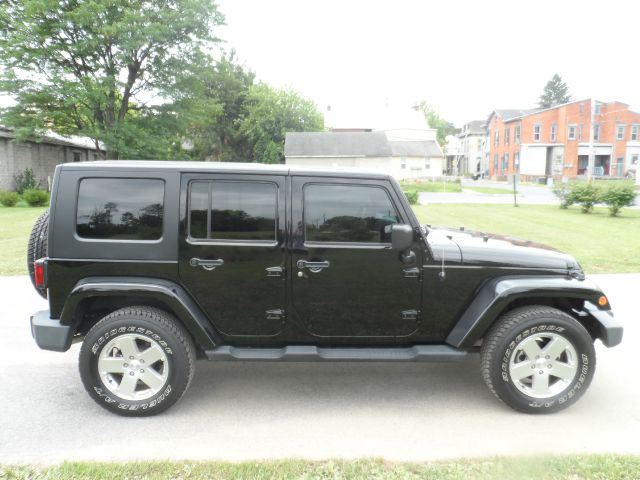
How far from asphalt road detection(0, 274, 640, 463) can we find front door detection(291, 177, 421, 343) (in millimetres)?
661

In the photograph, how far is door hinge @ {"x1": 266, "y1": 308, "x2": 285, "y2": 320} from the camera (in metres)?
3.70

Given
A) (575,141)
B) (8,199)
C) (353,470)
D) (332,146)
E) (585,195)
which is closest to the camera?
(353,470)

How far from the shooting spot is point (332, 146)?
170ft

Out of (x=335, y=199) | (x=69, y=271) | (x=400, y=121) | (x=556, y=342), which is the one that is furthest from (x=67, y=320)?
(x=400, y=121)

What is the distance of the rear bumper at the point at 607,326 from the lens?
3686 mm

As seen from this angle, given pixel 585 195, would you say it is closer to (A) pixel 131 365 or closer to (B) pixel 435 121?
(A) pixel 131 365

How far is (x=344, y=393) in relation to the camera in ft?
13.3

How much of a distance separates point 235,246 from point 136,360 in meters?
1.13

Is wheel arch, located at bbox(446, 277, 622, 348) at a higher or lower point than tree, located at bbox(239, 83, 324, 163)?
lower

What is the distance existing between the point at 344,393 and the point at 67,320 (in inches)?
89.5

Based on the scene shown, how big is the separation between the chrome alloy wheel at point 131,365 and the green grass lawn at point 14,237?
6134 millimetres

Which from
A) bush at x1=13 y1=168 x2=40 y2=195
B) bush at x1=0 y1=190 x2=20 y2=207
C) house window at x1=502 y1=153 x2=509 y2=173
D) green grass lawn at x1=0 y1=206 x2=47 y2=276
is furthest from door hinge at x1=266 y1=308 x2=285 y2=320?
house window at x1=502 y1=153 x2=509 y2=173

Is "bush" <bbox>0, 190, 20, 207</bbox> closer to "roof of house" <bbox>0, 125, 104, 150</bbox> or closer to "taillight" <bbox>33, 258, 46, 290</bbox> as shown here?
"roof of house" <bbox>0, 125, 104, 150</bbox>

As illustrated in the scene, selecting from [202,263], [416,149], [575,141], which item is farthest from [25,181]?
[575,141]
